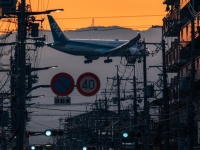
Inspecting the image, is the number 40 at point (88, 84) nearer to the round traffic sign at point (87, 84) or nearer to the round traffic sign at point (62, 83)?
the round traffic sign at point (87, 84)

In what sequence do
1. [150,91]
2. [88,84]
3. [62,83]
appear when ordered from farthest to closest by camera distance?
[150,91] < [62,83] < [88,84]

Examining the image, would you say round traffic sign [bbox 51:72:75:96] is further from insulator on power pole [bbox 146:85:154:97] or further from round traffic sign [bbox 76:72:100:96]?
insulator on power pole [bbox 146:85:154:97]

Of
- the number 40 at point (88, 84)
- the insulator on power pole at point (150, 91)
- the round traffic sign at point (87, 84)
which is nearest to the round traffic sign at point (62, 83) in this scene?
the round traffic sign at point (87, 84)

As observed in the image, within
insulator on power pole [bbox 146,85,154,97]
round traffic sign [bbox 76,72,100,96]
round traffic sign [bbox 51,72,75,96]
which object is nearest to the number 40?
round traffic sign [bbox 76,72,100,96]

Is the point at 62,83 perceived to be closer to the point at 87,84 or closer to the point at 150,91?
the point at 87,84

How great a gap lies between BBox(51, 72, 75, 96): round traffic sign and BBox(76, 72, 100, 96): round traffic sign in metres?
0.47

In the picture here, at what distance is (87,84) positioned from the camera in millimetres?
56656

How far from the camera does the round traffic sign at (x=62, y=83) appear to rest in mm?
57000

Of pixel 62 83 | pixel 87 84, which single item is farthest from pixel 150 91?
pixel 87 84

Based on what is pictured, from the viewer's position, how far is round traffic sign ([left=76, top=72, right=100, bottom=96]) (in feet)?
185

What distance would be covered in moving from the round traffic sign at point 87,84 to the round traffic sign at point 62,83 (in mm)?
471

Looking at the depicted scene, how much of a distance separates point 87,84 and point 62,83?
4.31 ft

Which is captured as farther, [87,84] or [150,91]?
[150,91]

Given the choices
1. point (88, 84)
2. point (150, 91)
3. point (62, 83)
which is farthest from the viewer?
point (150, 91)
